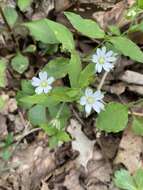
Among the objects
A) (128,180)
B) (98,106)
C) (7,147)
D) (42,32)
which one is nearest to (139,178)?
(128,180)

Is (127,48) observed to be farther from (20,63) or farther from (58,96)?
(20,63)

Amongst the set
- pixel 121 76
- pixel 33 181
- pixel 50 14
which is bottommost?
pixel 33 181

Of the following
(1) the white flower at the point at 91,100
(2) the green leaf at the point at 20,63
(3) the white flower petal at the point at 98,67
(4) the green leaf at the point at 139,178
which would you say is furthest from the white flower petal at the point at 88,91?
(2) the green leaf at the point at 20,63

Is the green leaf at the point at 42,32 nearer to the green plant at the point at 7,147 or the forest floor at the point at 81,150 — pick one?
the forest floor at the point at 81,150

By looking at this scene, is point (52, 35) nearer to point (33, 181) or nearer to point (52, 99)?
point (52, 99)

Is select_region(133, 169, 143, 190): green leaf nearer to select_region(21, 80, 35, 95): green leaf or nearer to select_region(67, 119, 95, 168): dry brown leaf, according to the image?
select_region(67, 119, 95, 168): dry brown leaf

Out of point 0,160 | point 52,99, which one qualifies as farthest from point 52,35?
point 0,160
